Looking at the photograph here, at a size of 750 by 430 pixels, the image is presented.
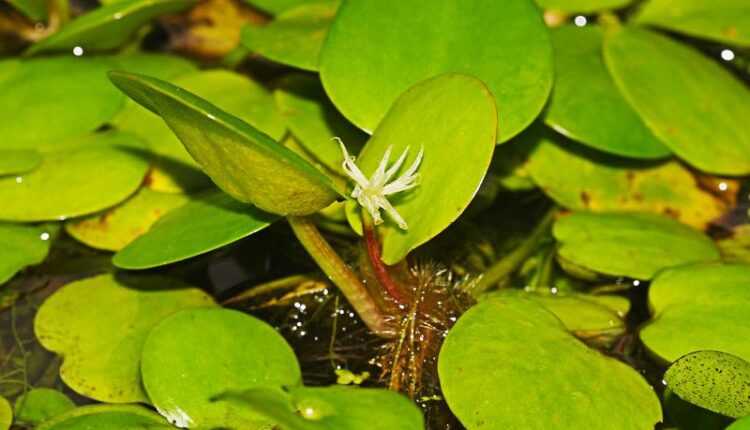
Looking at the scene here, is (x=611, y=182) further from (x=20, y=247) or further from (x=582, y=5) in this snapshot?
(x=20, y=247)

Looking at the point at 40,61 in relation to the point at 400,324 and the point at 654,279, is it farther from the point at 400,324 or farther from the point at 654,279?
the point at 654,279

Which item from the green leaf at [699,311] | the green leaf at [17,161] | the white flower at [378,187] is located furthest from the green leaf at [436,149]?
the green leaf at [17,161]

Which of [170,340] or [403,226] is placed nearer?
[403,226]

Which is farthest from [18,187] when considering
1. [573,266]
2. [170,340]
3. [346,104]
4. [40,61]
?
[573,266]

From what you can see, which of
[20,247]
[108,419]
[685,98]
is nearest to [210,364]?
[108,419]

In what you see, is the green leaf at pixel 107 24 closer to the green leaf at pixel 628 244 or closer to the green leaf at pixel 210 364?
the green leaf at pixel 210 364

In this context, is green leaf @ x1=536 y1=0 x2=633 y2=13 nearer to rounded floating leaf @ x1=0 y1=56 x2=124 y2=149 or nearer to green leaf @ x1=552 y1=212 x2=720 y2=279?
green leaf @ x1=552 y1=212 x2=720 y2=279
